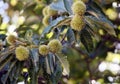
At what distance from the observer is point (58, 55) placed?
4.57 feet

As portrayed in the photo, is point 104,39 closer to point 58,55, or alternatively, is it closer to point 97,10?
point 97,10

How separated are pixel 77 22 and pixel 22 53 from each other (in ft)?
0.80

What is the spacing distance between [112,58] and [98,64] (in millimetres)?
198

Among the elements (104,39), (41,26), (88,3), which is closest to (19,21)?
(41,26)

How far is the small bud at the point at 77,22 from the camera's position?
140 cm

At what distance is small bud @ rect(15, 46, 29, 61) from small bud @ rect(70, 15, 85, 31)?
206 mm

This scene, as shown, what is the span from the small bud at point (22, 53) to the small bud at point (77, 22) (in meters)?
0.21

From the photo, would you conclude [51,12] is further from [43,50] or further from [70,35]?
[43,50]

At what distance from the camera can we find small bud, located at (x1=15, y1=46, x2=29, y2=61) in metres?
1.34

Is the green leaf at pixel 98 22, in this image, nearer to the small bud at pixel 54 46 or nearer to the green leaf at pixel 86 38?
the green leaf at pixel 86 38

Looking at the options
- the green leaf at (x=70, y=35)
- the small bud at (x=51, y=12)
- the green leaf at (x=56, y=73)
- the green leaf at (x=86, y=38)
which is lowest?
the green leaf at (x=56, y=73)

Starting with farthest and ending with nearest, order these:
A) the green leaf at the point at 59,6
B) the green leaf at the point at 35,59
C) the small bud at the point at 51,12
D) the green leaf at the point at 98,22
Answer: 1. the small bud at the point at 51,12
2. the green leaf at the point at 59,6
3. the green leaf at the point at 98,22
4. the green leaf at the point at 35,59

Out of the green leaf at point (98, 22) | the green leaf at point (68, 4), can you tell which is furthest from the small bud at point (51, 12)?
the green leaf at point (98, 22)

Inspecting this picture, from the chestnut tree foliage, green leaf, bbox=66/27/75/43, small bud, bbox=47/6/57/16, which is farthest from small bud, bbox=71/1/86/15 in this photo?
small bud, bbox=47/6/57/16
